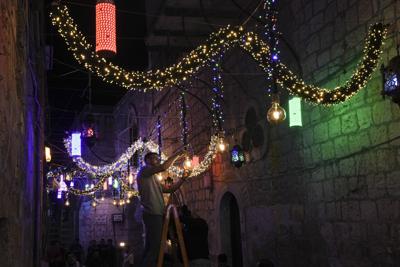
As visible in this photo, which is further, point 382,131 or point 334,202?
point 334,202

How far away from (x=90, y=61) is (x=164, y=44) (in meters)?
7.30

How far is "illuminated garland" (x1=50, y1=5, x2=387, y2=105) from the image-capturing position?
6.29 metres

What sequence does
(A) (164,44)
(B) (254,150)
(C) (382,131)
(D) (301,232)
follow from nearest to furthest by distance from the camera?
1. (C) (382,131)
2. (D) (301,232)
3. (B) (254,150)
4. (A) (164,44)

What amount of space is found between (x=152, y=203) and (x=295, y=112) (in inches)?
148

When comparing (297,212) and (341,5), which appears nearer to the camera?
(341,5)

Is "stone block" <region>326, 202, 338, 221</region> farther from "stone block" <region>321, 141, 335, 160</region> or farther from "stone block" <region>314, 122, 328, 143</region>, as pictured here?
"stone block" <region>314, 122, 328, 143</region>

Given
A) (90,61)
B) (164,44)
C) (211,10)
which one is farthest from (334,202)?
(164,44)

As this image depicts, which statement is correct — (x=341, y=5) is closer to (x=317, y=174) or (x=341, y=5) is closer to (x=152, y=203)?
(x=317, y=174)

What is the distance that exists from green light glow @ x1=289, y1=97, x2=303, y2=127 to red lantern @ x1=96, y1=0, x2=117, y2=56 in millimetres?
3740

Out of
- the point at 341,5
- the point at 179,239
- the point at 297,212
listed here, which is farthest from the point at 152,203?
the point at 341,5

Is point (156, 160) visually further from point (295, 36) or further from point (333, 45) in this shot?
point (295, 36)

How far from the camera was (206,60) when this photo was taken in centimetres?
675

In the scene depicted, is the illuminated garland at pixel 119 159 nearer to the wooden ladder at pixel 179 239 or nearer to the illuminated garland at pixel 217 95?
the illuminated garland at pixel 217 95

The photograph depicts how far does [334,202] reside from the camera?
758 centimetres
